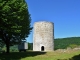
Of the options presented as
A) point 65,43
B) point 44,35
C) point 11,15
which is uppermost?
point 11,15

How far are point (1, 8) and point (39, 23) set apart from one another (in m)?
22.4

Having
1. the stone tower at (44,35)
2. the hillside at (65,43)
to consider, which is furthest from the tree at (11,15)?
the hillside at (65,43)

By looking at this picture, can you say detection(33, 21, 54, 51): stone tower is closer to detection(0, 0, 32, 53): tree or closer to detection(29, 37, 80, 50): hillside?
detection(0, 0, 32, 53): tree

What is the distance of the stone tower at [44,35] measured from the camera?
4900cm

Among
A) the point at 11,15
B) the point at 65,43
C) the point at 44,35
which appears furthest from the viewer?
the point at 65,43

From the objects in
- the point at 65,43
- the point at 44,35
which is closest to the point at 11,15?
the point at 44,35

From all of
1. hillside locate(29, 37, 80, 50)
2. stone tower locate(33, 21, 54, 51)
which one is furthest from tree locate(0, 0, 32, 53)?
hillside locate(29, 37, 80, 50)

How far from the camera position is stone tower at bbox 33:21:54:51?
49000 millimetres

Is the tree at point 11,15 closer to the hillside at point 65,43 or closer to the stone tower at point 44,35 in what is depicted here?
the stone tower at point 44,35

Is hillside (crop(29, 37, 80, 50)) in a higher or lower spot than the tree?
lower

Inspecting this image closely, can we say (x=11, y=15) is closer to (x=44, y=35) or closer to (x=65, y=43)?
(x=44, y=35)

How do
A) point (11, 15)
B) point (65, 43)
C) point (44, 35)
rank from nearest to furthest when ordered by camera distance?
point (11, 15) < point (44, 35) < point (65, 43)

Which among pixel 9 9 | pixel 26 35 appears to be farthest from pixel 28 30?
pixel 9 9

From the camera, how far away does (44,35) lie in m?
49.0
